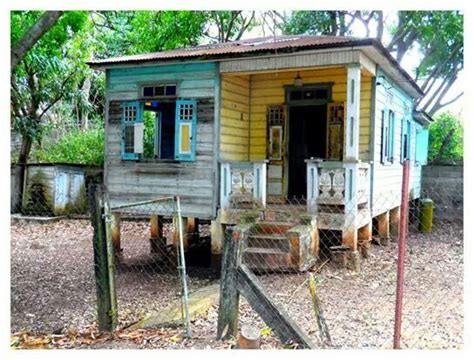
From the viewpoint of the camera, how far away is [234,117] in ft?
34.4

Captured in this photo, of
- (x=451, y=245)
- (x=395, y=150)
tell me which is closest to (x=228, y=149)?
(x=395, y=150)

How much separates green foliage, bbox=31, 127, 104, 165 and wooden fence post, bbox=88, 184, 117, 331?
13.8m

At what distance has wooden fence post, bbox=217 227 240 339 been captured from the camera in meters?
4.42

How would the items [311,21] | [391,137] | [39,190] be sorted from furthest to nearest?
[311,21], [39,190], [391,137]

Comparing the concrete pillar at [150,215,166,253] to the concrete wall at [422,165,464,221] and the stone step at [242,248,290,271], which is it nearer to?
the stone step at [242,248,290,271]

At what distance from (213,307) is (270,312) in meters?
2.65

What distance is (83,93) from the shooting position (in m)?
19.7

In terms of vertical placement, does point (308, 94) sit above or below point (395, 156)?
above

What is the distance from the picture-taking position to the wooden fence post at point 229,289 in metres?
4.42

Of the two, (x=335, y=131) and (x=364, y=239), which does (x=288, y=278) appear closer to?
(x=364, y=239)

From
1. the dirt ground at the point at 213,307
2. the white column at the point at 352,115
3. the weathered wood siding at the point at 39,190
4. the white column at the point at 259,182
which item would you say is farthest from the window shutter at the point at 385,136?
the weathered wood siding at the point at 39,190

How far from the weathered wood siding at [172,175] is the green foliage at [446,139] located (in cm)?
1237

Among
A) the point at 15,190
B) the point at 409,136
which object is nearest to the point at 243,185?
the point at 409,136

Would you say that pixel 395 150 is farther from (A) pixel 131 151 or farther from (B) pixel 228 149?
(A) pixel 131 151
